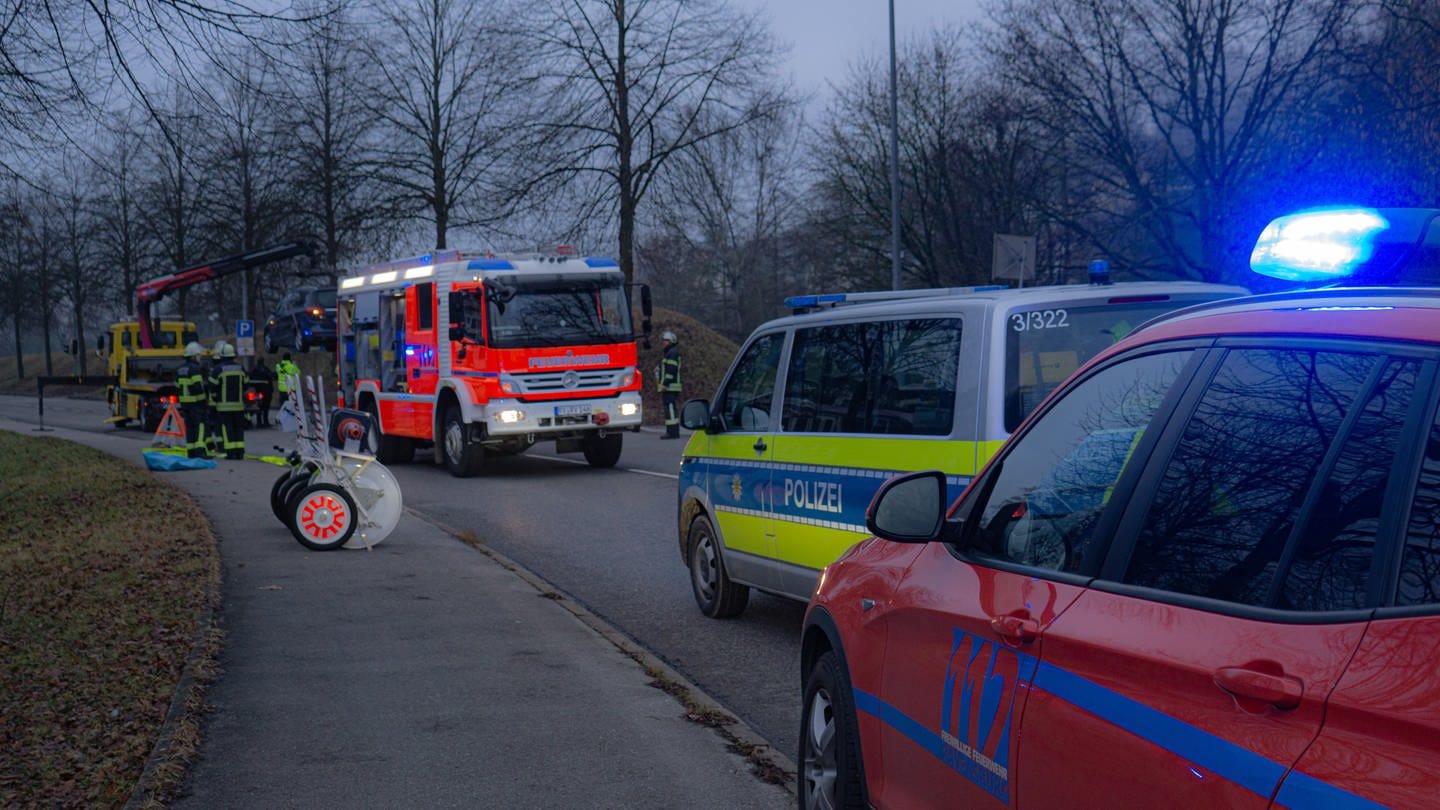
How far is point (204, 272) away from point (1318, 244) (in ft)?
117

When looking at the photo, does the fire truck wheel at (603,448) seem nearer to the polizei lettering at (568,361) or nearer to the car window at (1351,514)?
the polizei lettering at (568,361)

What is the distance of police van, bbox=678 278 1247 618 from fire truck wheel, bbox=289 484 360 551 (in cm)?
369

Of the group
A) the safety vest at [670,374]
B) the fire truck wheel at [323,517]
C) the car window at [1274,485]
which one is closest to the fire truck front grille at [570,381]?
the safety vest at [670,374]

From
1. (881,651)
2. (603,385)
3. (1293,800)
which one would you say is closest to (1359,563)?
(1293,800)

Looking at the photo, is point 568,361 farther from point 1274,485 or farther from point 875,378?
point 1274,485

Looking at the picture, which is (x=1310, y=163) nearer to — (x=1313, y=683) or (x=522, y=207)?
(x=522, y=207)

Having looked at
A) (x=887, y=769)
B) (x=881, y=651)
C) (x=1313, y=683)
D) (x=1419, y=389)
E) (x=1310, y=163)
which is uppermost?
(x=1310, y=163)

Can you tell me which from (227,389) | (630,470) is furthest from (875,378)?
(227,389)

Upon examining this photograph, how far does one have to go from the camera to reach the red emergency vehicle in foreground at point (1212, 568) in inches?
73.4

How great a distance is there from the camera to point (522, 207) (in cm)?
3381

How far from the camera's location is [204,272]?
115 feet

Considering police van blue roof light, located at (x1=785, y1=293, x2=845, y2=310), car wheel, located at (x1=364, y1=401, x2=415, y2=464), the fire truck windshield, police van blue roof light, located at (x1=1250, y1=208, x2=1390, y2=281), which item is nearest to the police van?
police van blue roof light, located at (x1=785, y1=293, x2=845, y2=310)

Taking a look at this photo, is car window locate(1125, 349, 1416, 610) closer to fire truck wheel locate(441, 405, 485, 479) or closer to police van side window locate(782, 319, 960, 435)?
police van side window locate(782, 319, 960, 435)

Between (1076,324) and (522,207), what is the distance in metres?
28.9
